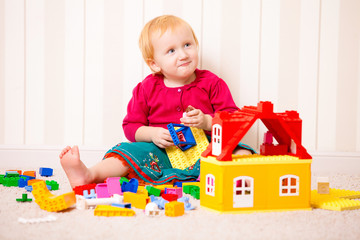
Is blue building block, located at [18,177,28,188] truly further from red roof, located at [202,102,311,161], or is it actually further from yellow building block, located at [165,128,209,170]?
red roof, located at [202,102,311,161]

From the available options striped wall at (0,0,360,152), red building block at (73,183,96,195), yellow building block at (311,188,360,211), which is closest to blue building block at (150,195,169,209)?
red building block at (73,183,96,195)

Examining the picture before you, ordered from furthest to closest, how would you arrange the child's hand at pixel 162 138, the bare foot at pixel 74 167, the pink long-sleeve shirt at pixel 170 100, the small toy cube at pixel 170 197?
the pink long-sleeve shirt at pixel 170 100
the child's hand at pixel 162 138
the bare foot at pixel 74 167
the small toy cube at pixel 170 197

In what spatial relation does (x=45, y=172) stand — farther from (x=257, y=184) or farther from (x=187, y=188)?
(x=257, y=184)

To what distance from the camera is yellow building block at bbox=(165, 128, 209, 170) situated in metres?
1.46

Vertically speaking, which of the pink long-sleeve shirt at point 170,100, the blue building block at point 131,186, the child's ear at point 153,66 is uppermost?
the child's ear at point 153,66

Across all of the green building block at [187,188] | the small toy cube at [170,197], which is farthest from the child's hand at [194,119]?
the small toy cube at [170,197]

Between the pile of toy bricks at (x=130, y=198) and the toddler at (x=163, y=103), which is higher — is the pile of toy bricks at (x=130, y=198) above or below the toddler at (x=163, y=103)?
below

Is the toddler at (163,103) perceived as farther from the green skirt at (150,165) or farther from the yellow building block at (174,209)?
the yellow building block at (174,209)

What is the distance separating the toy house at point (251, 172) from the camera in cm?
99

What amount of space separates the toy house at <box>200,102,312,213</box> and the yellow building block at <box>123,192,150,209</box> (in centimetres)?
13

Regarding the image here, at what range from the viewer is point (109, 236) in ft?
2.74

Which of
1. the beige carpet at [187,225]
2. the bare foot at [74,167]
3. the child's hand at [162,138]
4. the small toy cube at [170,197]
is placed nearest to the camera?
the beige carpet at [187,225]

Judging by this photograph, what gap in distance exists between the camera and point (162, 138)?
1.44 meters

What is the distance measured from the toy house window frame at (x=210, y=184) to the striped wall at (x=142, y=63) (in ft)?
2.34
